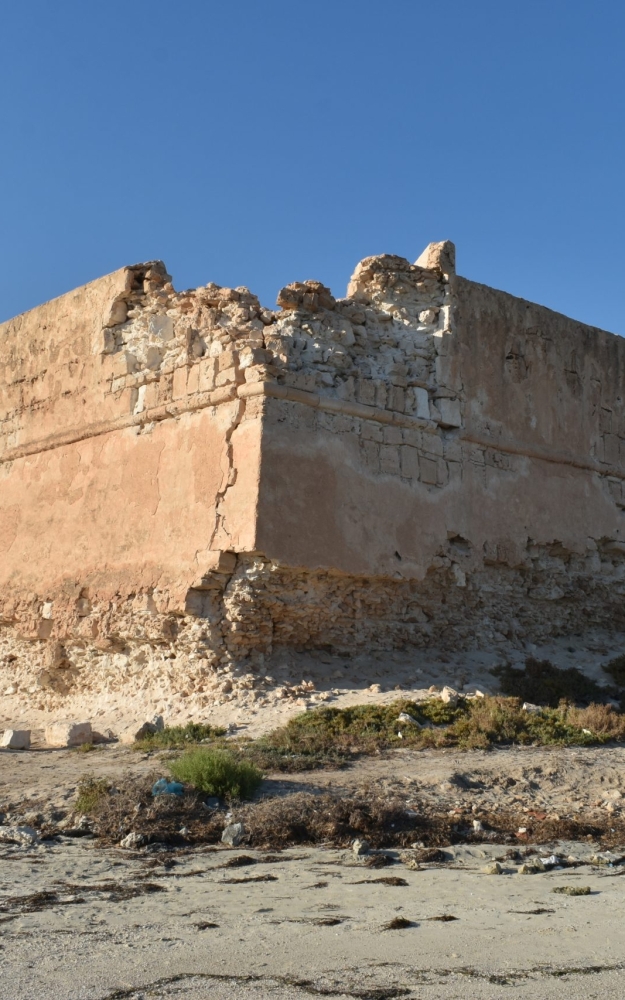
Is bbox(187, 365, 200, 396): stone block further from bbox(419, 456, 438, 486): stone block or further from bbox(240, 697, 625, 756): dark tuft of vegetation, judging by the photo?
bbox(240, 697, 625, 756): dark tuft of vegetation

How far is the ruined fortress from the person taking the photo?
1062 cm

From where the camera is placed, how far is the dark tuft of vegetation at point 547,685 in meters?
10.6

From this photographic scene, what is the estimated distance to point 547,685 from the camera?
35.6 ft

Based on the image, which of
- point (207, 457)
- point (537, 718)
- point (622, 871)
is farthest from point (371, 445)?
point (622, 871)

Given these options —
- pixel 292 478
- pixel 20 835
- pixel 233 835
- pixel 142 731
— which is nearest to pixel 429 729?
pixel 142 731

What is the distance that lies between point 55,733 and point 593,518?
23.4 feet

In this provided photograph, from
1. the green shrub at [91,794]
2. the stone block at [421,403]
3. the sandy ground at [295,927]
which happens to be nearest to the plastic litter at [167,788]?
the green shrub at [91,794]

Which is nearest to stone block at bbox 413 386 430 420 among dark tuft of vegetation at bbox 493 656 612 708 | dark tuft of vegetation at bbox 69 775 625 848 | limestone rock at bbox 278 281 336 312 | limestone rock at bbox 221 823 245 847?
limestone rock at bbox 278 281 336 312

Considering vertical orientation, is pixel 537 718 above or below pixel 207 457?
below

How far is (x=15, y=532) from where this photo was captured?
42.9ft

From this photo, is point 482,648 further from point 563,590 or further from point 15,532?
point 15,532

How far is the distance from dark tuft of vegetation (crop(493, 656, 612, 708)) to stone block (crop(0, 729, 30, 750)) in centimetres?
468

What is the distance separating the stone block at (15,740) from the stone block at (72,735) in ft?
0.89

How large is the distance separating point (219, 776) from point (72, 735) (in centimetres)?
338
